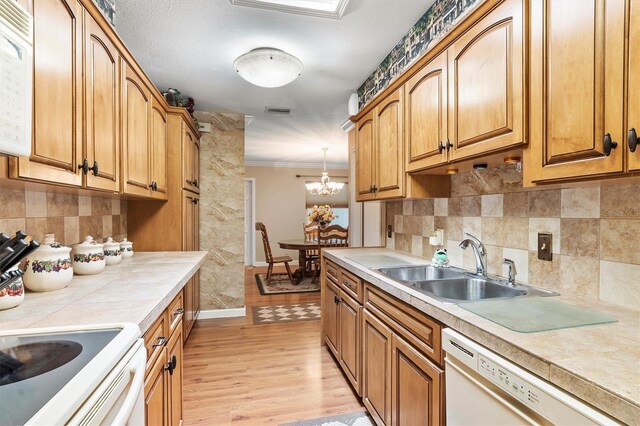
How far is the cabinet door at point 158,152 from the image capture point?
2.37 metres

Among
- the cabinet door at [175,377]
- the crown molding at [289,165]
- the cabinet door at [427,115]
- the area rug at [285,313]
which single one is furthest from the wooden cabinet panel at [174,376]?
the crown molding at [289,165]

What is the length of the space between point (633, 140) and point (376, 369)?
150 centimetres

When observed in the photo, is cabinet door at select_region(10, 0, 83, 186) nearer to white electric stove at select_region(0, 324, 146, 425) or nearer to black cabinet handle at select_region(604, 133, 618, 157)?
white electric stove at select_region(0, 324, 146, 425)

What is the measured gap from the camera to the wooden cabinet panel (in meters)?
1.42

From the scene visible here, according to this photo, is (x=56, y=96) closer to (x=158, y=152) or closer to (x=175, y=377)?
(x=175, y=377)

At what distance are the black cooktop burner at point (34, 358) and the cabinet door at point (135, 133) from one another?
1125 millimetres

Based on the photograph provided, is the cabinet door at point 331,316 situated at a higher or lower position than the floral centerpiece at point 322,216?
lower

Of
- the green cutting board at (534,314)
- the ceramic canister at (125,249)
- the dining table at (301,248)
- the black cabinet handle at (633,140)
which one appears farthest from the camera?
the dining table at (301,248)

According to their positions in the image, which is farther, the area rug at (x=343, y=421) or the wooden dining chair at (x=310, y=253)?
the wooden dining chair at (x=310, y=253)

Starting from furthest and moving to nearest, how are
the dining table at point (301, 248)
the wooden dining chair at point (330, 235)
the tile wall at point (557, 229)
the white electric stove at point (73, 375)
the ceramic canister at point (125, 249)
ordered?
the dining table at point (301, 248)
the wooden dining chair at point (330, 235)
the ceramic canister at point (125, 249)
the tile wall at point (557, 229)
the white electric stove at point (73, 375)

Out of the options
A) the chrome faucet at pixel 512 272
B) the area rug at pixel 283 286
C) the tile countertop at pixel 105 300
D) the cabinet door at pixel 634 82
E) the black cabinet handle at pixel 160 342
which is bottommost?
the area rug at pixel 283 286

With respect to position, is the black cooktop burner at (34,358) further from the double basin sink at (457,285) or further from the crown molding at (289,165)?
the crown molding at (289,165)

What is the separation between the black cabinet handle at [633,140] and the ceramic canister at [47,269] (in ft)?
6.37

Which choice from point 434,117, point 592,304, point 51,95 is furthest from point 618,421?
point 51,95
